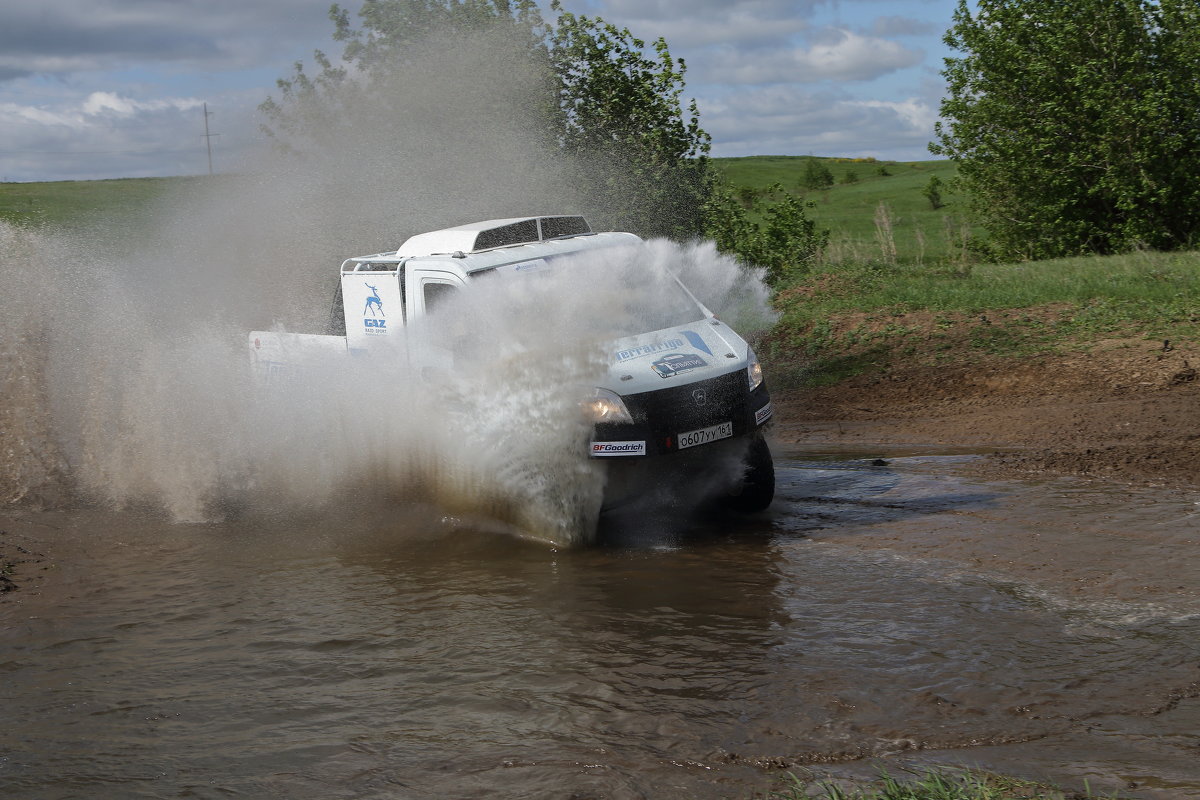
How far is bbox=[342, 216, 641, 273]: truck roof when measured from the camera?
841 cm

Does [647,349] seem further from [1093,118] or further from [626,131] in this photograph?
[1093,118]

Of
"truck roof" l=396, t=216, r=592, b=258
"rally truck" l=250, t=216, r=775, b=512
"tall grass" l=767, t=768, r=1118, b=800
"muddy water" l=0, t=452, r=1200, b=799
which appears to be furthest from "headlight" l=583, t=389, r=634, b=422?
"tall grass" l=767, t=768, r=1118, b=800

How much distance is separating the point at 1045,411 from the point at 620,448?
557cm

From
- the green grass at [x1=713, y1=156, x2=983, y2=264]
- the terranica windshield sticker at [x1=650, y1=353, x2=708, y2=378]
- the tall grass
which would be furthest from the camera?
the green grass at [x1=713, y1=156, x2=983, y2=264]

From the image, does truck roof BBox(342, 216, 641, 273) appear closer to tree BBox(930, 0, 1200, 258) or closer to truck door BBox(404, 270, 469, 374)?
truck door BBox(404, 270, 469, 374)

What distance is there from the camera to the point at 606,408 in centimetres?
720

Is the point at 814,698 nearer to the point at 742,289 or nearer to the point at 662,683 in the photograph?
the point at 662,683

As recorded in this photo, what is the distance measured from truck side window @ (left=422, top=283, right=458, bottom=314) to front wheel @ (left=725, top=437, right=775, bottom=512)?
8.31ft

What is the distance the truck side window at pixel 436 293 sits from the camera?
8234 mm

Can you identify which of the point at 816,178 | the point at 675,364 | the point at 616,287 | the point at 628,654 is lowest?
the point at 628,654

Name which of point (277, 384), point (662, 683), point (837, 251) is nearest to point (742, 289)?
point (837, 251)

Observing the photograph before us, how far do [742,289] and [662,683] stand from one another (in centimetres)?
1513

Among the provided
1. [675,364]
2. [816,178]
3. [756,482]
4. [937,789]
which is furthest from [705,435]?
[816,178]

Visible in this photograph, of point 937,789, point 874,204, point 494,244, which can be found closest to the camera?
point 937,789
